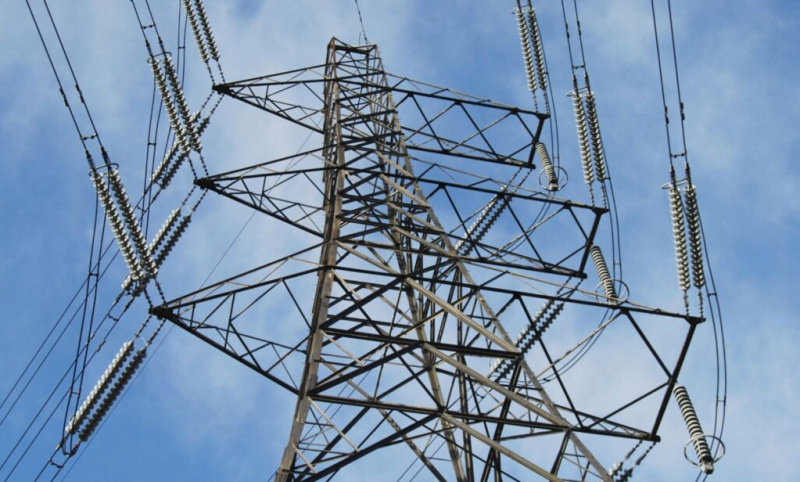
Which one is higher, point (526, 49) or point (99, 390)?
point (526, 49)

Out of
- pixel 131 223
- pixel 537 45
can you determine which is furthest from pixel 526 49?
pixel 131 223

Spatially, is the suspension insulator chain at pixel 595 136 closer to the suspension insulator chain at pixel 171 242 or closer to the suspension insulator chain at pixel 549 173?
the suspension insulator chain at pixel 549 173

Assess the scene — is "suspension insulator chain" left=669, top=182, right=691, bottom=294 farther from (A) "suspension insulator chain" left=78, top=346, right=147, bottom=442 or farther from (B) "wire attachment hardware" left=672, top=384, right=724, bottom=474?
(A) "suspension insulator chain" left=78, top=346, right=147, bottom=442

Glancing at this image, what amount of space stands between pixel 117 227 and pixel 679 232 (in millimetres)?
8656

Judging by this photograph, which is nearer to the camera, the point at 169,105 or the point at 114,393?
the point at 114,393

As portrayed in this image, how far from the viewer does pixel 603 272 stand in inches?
722

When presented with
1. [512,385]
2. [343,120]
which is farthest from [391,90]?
[512,385]

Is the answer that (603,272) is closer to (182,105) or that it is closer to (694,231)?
(694,231)

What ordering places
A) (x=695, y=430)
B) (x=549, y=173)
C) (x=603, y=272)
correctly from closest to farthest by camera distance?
1. (x=695, y=430)
2. (x=603, y=272)
3. (x=549, y=173)

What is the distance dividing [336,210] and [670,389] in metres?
5.68

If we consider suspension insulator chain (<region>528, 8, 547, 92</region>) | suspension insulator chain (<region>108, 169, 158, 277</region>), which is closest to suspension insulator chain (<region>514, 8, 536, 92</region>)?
suspension insulator chain (<region>528, 8, 547, 92</region>)

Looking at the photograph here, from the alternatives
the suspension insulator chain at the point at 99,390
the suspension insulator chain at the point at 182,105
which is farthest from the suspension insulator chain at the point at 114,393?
the suspension insulator chain at the point at 182,105

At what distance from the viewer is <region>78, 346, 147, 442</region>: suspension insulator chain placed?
16114 millimetres

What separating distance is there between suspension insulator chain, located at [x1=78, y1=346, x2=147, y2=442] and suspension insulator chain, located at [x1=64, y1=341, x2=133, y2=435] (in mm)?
114
